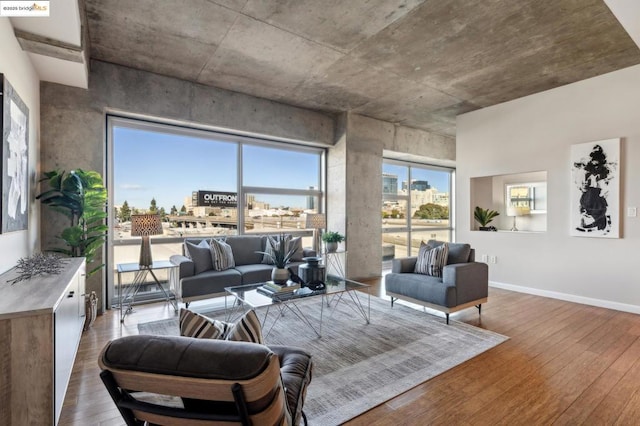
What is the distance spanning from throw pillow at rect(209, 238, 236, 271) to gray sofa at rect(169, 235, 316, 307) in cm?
8

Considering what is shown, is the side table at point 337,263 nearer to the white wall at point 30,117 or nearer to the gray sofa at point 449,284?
the gray sofa at point 449,284

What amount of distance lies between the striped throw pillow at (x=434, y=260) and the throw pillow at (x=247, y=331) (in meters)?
2.99

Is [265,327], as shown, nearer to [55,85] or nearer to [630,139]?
[55,85]

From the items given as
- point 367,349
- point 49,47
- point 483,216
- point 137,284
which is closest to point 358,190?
point 483,216

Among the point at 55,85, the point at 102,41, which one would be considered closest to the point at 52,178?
the point at 55,85

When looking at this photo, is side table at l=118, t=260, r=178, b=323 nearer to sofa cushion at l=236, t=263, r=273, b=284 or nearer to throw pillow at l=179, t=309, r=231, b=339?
sofa cushion at l=236, t=263, r=273, b=284

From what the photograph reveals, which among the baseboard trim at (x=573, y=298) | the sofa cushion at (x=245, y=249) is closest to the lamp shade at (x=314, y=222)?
the sofa cushion at (x=245, y=249)

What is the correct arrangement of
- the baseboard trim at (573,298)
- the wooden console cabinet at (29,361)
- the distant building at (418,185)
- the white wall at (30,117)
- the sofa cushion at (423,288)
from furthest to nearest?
1. the distant building at (418,185)
2. the baseboard trim at (573,298)
3. the sofa cushion at (423,288)
4. the white wall at (30,117)
5. the wooden console cabinet at (29,361)

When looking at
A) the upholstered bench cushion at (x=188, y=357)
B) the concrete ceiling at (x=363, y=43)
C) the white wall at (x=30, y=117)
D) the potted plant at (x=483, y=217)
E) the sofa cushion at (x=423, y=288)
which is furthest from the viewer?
the potted plant at (x=483, y=217)

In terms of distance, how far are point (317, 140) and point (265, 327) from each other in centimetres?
363

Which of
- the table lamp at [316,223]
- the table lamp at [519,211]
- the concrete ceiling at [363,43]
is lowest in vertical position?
the table lamp at [316,223]

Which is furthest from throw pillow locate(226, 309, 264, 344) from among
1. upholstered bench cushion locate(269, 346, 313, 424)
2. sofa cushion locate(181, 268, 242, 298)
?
sofa cushion locate(181, 268, 242, 298)

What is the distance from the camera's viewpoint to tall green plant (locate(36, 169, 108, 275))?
10.7 ft

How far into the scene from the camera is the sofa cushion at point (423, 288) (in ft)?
11.3
